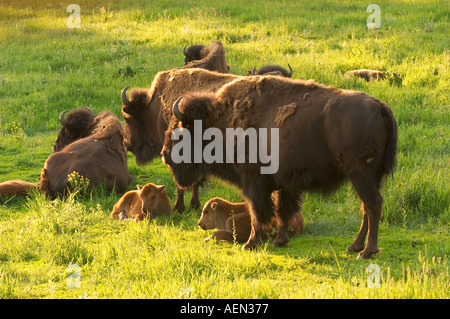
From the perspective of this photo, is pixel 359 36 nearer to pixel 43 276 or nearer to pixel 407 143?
pixel 407 143

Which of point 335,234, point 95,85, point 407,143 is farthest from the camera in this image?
point 95,85

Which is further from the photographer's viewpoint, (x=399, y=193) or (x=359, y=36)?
(x=359, y=36)

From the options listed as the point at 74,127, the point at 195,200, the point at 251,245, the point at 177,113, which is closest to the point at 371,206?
the point at 251,245

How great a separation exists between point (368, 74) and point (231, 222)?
7.60 m

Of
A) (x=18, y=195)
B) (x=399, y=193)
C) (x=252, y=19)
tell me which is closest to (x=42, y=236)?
(x=18, y=195)

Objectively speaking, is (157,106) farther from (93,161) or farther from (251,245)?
(251,245)

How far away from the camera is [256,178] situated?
23.0 feet

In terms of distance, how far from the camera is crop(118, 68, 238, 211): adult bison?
866 cm

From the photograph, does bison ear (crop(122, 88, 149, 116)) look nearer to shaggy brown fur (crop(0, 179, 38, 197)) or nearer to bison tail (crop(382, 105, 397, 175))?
shaggy brown fur (crop(0, 179, 38, 197))

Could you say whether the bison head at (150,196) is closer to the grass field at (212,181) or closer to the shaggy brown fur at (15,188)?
the grass field at (212,181)

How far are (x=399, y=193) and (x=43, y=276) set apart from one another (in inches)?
166

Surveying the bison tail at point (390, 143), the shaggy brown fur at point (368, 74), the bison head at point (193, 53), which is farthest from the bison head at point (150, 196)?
the shaggy brown fur at point (368, 74)

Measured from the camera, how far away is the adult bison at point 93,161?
9.20m
